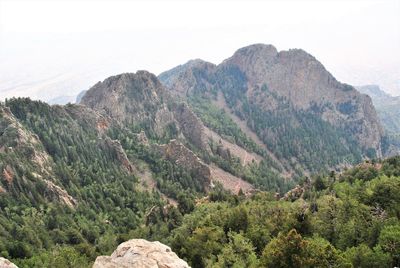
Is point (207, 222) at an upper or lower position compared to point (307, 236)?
lower

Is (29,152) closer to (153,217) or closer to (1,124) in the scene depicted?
(1,124)

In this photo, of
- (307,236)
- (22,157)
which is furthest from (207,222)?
(22,157)

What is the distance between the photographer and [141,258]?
200ft

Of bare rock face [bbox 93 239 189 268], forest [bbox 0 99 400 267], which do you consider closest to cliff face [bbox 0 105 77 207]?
forest [bbox 0 99 400 267]

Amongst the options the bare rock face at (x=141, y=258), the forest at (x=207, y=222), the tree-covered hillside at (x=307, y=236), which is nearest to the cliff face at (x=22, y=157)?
the forest at (x=207, y=222)

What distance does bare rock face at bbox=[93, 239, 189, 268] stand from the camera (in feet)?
198

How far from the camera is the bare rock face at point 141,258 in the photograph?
60250mm

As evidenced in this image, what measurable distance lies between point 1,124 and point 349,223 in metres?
147

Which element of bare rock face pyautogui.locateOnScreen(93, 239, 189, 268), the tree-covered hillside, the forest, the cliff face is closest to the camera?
bare rock face pyautogui.locateOnScreen(93, 239, 189, 268)

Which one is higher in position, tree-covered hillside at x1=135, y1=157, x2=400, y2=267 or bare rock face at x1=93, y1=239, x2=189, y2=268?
bare rock face at x1=93, y1=239, x2=189, y2=268

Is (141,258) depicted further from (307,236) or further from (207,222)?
(207,222)

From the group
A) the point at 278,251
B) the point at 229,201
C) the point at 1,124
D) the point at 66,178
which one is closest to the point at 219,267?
the point at 278,251

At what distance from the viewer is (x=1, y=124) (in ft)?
615

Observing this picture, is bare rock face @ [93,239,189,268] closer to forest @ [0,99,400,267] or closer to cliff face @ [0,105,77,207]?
forest @ [0,99,400,267]
